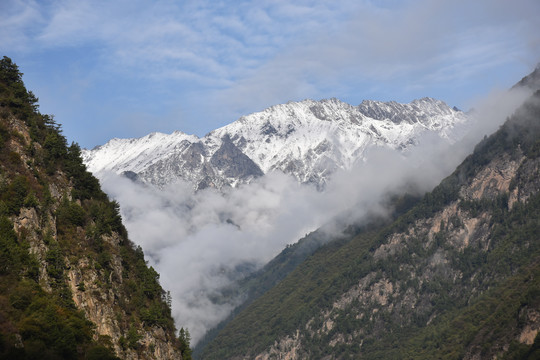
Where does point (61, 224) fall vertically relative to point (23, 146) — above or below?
below

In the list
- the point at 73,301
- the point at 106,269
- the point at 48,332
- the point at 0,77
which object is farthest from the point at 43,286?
the point at 0,77

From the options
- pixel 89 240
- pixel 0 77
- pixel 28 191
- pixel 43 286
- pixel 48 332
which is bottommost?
pixel 48 332

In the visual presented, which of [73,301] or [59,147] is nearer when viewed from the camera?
[73,301]

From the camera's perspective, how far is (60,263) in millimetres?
102375

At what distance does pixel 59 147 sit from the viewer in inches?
5059

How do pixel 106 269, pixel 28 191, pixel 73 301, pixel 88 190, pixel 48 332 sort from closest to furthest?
pixel 48 332 < pixel 73 301 < pixel 28 191 < pixel 106 269 < pixel 88 190

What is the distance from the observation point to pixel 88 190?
134 m

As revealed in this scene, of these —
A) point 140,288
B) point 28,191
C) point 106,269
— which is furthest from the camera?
point 140,288

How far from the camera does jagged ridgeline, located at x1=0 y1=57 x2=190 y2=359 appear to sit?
8769cm

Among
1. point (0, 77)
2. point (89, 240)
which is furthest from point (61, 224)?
point (0, 77)

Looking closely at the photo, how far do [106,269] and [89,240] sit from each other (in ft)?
19.9

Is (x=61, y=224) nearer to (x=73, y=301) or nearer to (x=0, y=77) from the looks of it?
(x=73, y=301)

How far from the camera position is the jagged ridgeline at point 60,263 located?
8769 centimetres

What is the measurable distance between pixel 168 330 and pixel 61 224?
33.2m
